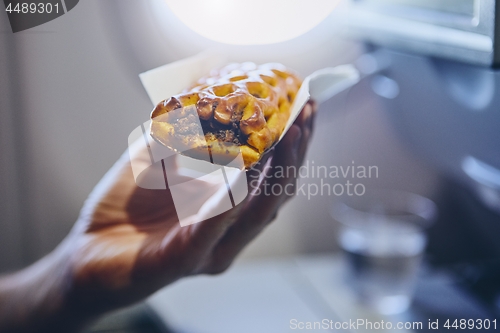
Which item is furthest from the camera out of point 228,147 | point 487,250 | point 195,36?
point 487,250

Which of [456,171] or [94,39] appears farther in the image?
[456,171]

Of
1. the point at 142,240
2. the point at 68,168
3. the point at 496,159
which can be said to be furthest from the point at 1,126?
the point at 496,159

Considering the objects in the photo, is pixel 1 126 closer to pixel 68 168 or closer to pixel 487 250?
pixel 68 168

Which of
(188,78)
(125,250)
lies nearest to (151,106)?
(188,78)

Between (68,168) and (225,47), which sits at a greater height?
(225,47)

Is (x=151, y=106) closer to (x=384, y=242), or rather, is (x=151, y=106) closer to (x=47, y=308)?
(x=47, y=308)
